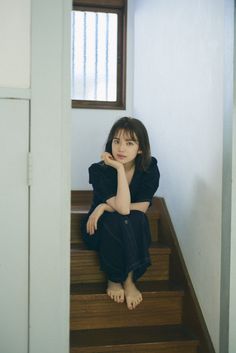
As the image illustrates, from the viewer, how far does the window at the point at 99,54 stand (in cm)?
323

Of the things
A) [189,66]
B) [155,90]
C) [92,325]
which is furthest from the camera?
[155,90]

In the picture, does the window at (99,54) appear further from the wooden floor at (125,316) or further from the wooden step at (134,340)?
the wooden step at (134,340)

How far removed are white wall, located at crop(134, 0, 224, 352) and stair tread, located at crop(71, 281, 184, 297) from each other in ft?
0.35

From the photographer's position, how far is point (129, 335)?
1.79 m

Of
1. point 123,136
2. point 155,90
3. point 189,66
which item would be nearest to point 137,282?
point 123,136

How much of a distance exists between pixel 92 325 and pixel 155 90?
4.94 feet

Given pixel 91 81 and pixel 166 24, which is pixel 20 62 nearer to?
pixel 166 24

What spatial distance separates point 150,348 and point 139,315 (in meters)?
0.19

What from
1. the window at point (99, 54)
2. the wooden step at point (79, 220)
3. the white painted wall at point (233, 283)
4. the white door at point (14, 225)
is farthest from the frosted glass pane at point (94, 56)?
the white door at point (14, 225)

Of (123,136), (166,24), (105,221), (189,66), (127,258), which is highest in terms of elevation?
(166,24)

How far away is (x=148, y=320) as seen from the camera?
6.23 ft

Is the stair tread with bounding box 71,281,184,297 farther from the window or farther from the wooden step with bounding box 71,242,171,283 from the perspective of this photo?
the window

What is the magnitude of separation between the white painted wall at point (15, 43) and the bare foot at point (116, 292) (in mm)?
982

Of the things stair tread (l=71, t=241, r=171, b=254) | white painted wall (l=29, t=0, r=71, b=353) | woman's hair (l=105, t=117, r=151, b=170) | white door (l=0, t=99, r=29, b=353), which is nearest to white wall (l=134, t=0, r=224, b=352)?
stair tread (l=71, t=241, r=171, b=254)
